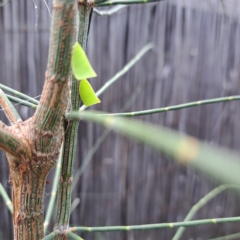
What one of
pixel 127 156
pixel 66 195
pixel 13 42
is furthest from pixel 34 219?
pixel 127 156

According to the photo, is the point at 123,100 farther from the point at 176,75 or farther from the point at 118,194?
the point at 118,194

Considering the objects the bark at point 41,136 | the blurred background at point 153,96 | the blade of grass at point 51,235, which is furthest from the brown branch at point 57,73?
the blurred background at point 153,96

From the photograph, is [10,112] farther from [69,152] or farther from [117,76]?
[117,76]

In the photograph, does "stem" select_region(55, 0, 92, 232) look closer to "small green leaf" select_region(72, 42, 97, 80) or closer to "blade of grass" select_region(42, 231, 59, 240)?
"blade of grass" select_region(42, 231, 59, 240)

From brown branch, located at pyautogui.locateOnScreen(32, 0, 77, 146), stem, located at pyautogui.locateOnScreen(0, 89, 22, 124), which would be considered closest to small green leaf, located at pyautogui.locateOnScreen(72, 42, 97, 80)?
brown branch, located at pyautogui.locateOnScreen(32, 0, 77, 146)

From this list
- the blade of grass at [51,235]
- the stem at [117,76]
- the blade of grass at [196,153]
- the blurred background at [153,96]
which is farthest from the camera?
the blurred background at [153,96]

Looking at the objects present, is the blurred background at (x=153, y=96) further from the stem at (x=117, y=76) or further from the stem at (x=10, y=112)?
the stem at (x=10, y=112)
